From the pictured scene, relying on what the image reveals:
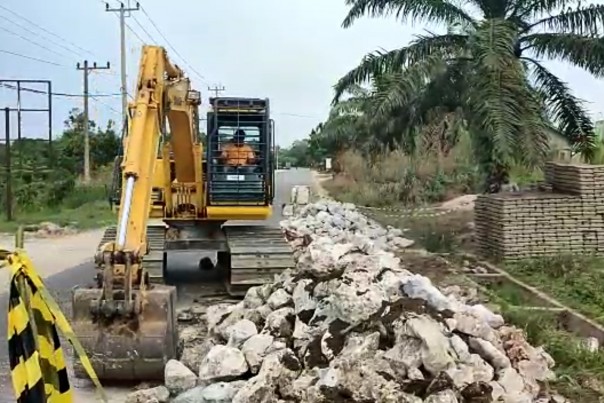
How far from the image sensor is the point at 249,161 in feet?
38.4

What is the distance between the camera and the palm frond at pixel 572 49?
15078 mm

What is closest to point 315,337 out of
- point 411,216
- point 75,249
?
point 75,249

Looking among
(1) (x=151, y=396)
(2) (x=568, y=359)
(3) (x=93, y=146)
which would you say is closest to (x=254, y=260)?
(1) (x=151, y=396)

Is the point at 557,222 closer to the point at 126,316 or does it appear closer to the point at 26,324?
the point at 126,316

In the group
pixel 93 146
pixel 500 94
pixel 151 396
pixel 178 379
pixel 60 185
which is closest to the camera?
pixel 151 396

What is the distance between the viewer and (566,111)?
618 inches

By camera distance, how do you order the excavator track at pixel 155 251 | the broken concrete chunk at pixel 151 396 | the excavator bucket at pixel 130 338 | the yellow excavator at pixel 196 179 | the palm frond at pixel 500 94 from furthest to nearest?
1. the palm frond at pixel 500 94
2. the excavator track at pixel 155 251
3. the yellow excavator at pixel 196 179
4. the excavator bucket at pixel 130 338
5. the broken concrete chunk at pixel 151 396

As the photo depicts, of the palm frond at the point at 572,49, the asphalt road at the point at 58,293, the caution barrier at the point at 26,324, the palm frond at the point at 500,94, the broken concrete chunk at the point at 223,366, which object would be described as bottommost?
the asphalt road at the point at 58,293

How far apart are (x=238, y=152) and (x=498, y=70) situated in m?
4.63

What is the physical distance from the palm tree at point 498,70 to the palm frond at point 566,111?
2cm

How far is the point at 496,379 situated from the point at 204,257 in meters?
9.07

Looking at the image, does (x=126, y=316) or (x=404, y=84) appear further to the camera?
(x=404, y=84)

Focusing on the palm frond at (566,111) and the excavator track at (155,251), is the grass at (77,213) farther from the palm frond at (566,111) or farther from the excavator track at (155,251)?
the palm frond at (566,111)

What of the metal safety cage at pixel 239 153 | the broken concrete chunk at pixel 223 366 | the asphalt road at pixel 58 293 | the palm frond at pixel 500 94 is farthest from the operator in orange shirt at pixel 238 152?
the broken concrete chunk at pixel 223 366
